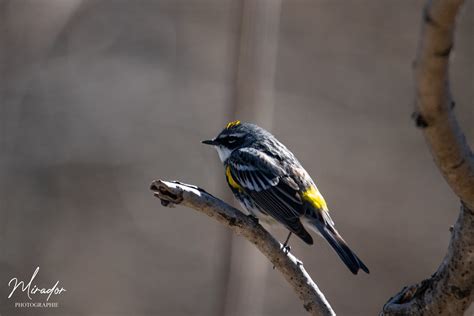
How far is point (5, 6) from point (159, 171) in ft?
9.97

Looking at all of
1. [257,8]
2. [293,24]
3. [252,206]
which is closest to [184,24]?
[293,24]

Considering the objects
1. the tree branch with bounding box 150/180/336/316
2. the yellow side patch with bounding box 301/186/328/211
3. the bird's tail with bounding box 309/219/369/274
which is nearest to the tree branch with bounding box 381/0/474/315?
the tree branch with bounding box 150/180/336/316

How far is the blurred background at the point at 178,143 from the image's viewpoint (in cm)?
851

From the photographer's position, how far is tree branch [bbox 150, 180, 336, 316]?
291 cm

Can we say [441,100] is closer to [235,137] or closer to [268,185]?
[268,185]

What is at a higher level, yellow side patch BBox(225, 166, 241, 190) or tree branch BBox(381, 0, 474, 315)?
tree branch BBox(381, 0, 474, 315)

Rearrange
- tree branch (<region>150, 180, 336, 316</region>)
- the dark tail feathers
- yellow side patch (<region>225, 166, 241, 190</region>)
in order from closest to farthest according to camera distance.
A: tree branch (<region>150, 180, 336, 316</region>), the dark tail feathers, yellow side patch (<region>225, 166, 241, 190</region>)

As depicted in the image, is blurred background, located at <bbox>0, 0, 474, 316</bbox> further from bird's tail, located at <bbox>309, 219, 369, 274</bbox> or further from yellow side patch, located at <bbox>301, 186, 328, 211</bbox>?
bird's tail, located at <bbox>309, 219, 369, 274</bbox>

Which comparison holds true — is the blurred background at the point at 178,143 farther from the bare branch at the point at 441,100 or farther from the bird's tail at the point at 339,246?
the bare branch at the point at 441,100

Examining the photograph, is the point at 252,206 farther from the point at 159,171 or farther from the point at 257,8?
the point at 159,171

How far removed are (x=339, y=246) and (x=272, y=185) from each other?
0.67 m

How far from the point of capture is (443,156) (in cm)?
201

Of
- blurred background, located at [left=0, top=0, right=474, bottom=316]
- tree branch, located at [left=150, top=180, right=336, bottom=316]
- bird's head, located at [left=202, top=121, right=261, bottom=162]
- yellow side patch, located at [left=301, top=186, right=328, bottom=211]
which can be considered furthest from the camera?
blurred background, located at [left=0, top=0, right=474, bottom=316]

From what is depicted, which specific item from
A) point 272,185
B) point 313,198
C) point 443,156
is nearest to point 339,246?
→ point 313,198
